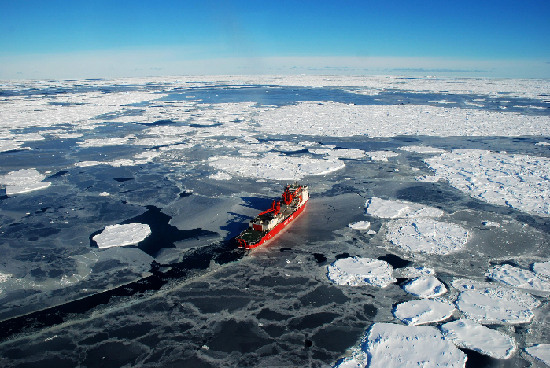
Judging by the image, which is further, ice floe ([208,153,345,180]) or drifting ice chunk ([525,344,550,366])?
ice floe ([208,153,345,180])

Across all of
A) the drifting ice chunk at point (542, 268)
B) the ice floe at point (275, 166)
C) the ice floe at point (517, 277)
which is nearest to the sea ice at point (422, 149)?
the ice floe at point (275, 166)

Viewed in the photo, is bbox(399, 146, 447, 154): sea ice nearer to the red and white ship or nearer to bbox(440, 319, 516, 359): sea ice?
the red and white ship

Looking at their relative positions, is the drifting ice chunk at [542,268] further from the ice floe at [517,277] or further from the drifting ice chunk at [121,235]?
the drifting ice chunk at [121,235]

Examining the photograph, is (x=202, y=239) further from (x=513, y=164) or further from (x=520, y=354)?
(x=513, y=164)

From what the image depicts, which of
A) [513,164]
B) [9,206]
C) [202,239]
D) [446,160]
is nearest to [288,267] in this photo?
[202,239]

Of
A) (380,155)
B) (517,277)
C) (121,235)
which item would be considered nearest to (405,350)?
(517,277)

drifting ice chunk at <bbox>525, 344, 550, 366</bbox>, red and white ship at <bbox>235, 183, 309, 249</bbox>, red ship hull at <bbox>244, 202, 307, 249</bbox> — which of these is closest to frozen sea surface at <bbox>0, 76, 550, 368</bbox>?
drifting ice chunk at <bbox>525, 344, 550, 366</bbox>
